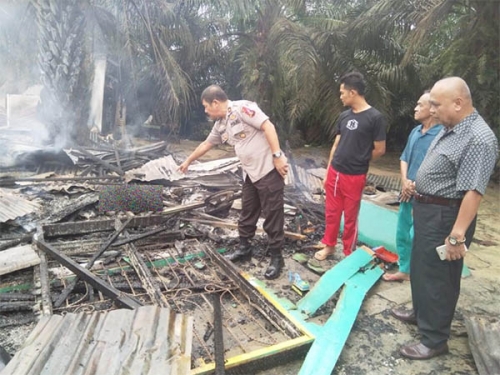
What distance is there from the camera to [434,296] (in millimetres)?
2551

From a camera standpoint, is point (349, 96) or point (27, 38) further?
point (27, 38)

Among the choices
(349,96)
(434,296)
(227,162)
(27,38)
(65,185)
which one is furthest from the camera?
(27,38)

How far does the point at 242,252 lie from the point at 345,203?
121 cm

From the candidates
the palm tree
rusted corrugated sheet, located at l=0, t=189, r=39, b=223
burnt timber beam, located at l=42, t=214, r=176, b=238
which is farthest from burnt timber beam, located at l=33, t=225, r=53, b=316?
the palm tree

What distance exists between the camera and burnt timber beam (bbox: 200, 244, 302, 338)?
114 inches

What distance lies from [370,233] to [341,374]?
8.25ft

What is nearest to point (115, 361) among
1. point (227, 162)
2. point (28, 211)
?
point (28, 211)

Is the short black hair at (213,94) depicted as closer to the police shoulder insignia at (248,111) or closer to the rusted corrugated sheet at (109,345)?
the police shoulder insignia at (248,111)

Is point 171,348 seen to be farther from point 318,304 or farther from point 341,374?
point 318,304

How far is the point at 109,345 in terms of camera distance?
82.2 inches

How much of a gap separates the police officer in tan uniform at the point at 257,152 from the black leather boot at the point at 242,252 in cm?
34

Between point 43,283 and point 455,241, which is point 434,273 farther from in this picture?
point 43,283

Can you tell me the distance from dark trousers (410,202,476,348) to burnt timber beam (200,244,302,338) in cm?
91

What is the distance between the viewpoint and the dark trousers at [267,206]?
3637 millimetres
